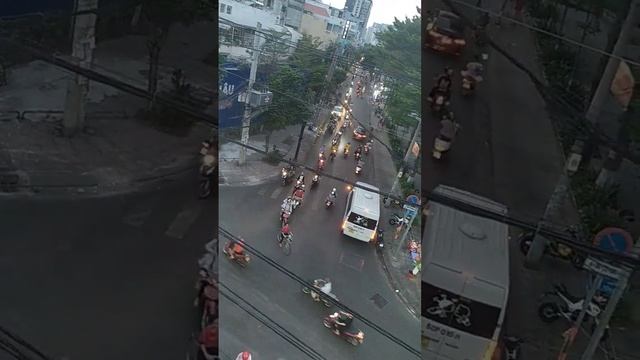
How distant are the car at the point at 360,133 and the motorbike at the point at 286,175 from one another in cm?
26

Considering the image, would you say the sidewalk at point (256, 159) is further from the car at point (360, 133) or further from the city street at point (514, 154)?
the city street at point (514, 154)

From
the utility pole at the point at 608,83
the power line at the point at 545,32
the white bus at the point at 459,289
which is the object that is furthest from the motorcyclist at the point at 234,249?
the utility pole at the point at 608,83

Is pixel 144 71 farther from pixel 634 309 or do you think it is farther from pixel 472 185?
pixel 634 309

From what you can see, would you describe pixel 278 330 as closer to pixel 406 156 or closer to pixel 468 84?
pixel 406 156

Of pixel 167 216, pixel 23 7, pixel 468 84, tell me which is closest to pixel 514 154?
pixel 468 84

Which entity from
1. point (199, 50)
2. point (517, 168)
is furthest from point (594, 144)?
point (199, 50)

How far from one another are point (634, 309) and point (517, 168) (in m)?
0.82

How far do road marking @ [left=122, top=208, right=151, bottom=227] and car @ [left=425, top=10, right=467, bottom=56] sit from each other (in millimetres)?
1170

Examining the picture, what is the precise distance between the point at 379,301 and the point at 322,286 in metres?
0.18

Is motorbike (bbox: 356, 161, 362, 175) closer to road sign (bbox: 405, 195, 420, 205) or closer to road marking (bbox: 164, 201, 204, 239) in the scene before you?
road sign (bbox: 405, 195, 420, 205)

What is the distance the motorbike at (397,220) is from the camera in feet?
4.73

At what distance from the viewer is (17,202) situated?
5.01ft

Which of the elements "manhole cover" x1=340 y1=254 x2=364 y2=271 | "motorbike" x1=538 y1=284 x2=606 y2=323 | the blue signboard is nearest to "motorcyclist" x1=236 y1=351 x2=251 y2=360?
"manhole cover" x1=340 y1=254 x2=364 y2=271

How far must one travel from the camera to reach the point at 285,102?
146cm
